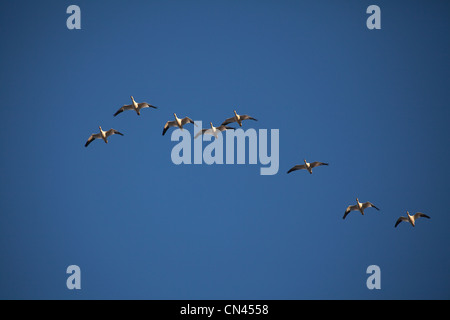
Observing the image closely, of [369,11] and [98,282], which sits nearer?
[369,11]

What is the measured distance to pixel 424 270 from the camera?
366 ft

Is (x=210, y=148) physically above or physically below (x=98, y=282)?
above
